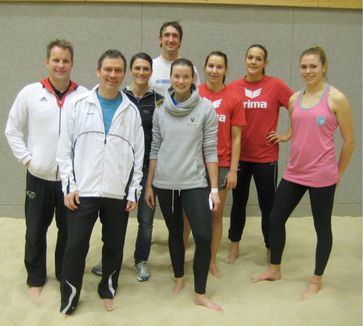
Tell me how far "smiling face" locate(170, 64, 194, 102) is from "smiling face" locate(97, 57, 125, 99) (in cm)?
31

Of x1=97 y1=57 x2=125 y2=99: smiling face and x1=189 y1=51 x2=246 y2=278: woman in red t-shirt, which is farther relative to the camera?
x1=189 y1=51 x2=246 y2=278: woman in red t-shirt

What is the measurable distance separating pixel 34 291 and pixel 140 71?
162 centimetres

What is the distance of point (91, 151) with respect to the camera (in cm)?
217

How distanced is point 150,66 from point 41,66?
180cm

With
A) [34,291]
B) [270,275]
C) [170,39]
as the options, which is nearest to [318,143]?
[270,275]

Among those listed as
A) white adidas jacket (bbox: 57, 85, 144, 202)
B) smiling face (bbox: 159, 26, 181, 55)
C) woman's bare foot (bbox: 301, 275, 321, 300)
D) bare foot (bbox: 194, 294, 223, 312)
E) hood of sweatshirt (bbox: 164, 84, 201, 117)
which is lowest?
bare foot (bbox: 194, 294, 223, 312)

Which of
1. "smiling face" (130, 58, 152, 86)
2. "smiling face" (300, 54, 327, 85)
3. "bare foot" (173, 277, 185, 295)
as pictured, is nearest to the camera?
"smiling face" (300, 54, 327, 85)

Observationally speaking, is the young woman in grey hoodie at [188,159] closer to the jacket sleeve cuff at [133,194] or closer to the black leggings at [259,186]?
the jacket sleeve cuff at [133,194]

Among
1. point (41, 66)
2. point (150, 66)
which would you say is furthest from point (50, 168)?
point (41, 66)

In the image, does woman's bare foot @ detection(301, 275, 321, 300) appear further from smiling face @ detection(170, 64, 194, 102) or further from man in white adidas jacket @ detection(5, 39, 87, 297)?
man in white adidas jacket @ detection(5, 39, 87, 297)

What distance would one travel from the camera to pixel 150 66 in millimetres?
2557

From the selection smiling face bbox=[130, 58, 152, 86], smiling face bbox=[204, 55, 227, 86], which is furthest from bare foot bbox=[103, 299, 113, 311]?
smiling face bbox=[204, 55, 227, 86]

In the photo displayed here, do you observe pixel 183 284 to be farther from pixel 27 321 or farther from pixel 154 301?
pixel 27 321

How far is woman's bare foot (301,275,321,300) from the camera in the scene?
8.41 feet
